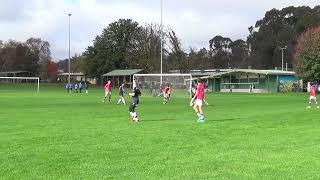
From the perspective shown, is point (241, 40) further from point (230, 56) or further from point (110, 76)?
point (110, 76)

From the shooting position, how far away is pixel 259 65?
460 feet

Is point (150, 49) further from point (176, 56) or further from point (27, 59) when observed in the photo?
point (27, 59)

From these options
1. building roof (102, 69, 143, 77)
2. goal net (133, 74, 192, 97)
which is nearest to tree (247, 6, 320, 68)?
building roof (102, 69, 143, 77)

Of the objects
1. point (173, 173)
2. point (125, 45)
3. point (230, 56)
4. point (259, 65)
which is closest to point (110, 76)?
point (125, 45)

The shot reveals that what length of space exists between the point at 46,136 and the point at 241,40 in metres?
167

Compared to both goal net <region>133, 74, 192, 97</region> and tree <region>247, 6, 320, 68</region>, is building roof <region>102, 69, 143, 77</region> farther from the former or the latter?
goal net <region>133, 74, 192, 97</region>

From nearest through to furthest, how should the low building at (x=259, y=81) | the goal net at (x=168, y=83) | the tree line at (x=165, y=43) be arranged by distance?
the goal net at (x=168, y=83) → the low building at (x=259, y=81) → the tree line at (x=165, y=43)

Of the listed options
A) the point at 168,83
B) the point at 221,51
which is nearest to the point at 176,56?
the point at 168,83

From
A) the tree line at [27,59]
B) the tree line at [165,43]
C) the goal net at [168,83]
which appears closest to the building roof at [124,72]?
the tree line at [165,43]

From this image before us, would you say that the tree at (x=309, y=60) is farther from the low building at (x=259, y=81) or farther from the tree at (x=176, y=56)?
the tree at (x=176, y=56)

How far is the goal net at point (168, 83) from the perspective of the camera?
6314cm

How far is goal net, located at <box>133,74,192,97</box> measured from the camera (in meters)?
63.1

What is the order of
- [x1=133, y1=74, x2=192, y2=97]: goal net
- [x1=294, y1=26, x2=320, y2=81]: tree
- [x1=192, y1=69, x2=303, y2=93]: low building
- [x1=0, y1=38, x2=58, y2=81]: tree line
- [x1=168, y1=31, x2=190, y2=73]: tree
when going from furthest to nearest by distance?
[x1=0, y1=38, x2=58, y2=81]: tree line, [x1=168, y1=31, x2=190, y2=73]: tree, [x1=192, y1=69, x2=303, y2=93]: low building, [x1=294, y1=26, x2=320, y2=81]: tree, [x1=133, y1=74, x2=192, y2=97]: goal net

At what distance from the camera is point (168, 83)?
63188 millimetres
